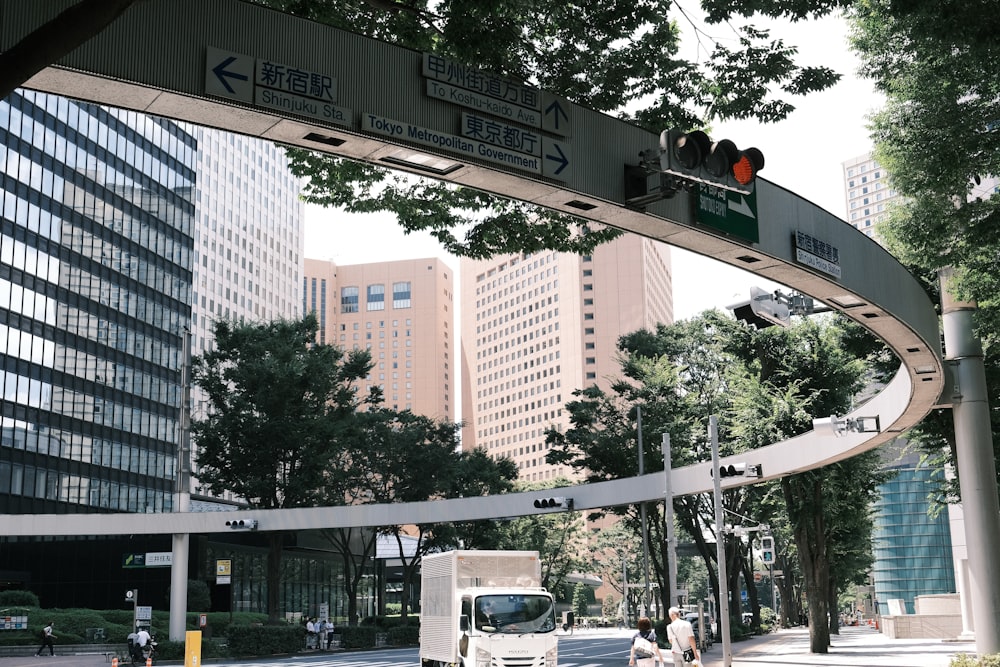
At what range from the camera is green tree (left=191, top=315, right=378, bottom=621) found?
5034 cm

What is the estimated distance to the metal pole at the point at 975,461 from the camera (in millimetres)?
18125

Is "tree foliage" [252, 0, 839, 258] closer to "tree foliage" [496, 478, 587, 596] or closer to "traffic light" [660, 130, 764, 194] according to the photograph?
"traffic light" [660, 130, 764, 194]

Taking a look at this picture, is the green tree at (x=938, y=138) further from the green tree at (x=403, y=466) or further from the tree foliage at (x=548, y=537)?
the tree foliage at (x=548, y=537)

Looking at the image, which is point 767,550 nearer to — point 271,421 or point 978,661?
point 978,661

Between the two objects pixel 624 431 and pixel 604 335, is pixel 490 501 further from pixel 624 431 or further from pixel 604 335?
pixel 604 335

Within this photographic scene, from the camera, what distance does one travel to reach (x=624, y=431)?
47.5 meters

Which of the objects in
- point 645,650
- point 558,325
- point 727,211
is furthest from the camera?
point 558,325

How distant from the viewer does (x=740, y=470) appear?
26.5 metres

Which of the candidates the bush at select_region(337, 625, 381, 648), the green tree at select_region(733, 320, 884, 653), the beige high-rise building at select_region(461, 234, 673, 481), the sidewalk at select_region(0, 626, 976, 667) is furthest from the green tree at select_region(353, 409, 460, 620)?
the beige high-rise building at select_region(461, 234, 673, 481)

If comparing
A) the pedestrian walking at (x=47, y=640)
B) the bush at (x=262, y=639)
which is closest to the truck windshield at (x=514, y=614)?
the bush at (x=262, y=639)

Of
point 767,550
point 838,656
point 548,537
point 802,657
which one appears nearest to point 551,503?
point 802,657

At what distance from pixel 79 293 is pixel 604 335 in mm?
115398

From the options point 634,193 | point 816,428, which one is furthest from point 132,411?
point 634,193

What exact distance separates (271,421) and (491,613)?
3127 cm
